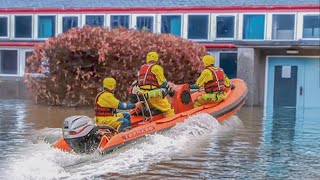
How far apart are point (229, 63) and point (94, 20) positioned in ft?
22.8

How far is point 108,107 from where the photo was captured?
1132 centimetres

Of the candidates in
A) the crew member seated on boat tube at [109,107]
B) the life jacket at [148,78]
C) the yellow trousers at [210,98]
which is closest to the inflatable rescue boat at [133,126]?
the yellow trousers at [210,98]

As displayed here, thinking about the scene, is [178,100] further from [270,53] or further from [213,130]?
[270,53]

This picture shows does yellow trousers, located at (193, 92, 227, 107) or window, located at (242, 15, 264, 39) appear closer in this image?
yellow trousers, located at (193, 92, 227, 107)

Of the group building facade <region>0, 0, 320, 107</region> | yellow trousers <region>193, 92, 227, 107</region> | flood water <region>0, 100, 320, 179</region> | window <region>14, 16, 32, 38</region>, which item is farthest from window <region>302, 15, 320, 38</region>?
window <region>14, 16, 32, 38</region>

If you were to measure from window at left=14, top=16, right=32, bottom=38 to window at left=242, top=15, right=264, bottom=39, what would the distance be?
10.7m

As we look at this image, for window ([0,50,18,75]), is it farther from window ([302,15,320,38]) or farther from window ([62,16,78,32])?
window ([302,15,320,38])

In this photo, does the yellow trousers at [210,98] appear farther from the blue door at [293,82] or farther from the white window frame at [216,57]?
the white window frame at [216,57]

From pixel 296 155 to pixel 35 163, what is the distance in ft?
15.4

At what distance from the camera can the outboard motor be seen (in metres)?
10.1

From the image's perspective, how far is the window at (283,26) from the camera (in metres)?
26.0

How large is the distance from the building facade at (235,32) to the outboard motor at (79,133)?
47.7ft

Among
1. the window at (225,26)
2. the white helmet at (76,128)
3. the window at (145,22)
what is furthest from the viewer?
the window at (145,22)

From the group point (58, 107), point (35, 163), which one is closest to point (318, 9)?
point (58, 107)
